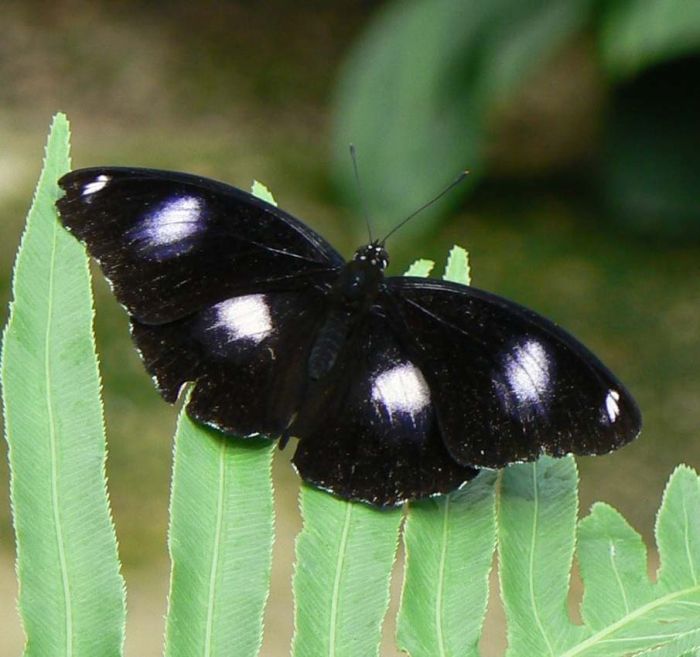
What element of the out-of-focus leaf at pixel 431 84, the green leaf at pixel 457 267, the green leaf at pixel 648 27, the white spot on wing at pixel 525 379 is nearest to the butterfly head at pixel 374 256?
the green leaf at pixel 457 267

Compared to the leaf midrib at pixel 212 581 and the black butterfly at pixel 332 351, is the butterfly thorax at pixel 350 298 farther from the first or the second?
the leaf midrib at pixel 212 581

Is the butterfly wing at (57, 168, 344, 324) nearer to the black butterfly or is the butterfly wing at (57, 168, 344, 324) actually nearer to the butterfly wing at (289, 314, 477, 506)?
the black butterfly

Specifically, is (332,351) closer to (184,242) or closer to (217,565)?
(184,242)

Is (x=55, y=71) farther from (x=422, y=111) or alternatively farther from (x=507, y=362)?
(x=507, y=362)

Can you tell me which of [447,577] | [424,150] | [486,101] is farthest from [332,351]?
[486,101]

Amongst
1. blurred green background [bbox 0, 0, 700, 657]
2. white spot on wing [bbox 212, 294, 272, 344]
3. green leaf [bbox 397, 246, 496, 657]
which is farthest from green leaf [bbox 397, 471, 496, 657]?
blurred green background [bbox 0, 0, 700, 657]

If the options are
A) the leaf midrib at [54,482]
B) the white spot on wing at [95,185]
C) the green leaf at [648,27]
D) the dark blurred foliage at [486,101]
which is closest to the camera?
the leaf midrib at [54,482]

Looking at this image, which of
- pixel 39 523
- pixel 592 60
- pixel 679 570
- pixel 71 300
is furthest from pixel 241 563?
pixel 592 60
